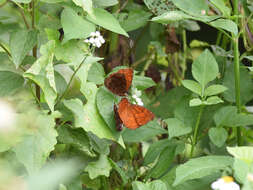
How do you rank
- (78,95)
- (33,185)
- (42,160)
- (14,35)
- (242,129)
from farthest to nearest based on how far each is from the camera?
(242,129) → (78,95) → (14,35) → (42,160) → (33,185)

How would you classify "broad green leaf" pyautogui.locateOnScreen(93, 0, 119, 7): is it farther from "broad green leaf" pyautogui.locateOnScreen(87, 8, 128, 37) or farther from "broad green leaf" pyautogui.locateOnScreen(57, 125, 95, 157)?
"broad green leaf" pyautogui.locateOnScreen(57, 125, 95, 157)

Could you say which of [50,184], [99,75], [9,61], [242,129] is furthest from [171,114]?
[50,184]

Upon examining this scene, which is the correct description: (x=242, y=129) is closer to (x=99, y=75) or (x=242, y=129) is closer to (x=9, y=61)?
(x=99, y=75)

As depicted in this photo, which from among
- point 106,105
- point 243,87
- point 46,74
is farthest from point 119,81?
point 243,87

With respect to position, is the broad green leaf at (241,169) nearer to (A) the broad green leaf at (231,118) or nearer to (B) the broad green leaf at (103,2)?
(A) the broad green leaf at (231,118)

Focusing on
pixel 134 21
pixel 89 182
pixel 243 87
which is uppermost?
pixel 134 21

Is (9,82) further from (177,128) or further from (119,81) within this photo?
(177,128)

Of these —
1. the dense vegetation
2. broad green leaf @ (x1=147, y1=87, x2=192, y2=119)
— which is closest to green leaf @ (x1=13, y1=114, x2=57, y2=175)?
the dense vegetation
